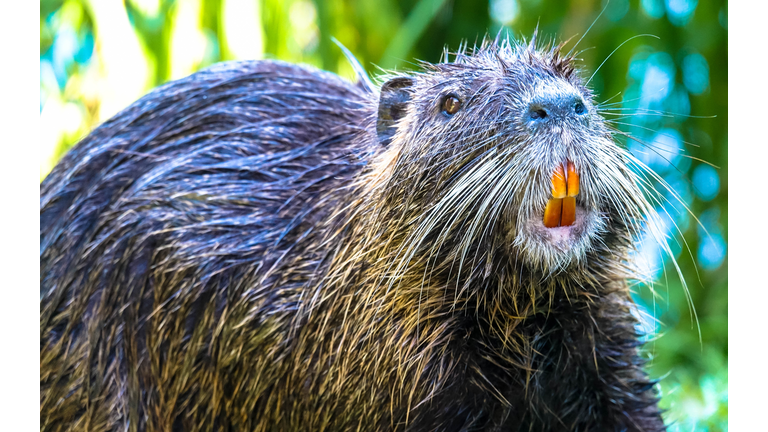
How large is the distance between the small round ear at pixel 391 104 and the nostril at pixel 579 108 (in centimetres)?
56

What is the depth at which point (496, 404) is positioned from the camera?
2098 millimetres

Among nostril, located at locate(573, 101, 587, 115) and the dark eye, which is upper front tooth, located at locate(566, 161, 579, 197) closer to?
nostril, located at locate(573, 101, 587, 115)

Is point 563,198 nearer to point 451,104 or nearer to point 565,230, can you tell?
point 565,230

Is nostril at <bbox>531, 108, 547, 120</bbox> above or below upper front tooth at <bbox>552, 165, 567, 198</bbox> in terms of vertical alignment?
above

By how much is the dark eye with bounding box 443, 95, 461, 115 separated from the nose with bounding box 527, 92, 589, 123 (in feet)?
0.77

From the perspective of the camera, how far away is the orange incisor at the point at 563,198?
1.73 metres

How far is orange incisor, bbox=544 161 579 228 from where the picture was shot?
173cm

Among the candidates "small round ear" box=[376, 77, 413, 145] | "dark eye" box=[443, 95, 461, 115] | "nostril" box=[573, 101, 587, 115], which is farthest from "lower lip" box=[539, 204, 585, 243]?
"small round ear" box=[376, 77, 413, 145]

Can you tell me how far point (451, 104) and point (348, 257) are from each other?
53cm

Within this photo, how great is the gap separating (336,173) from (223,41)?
4.43 ft

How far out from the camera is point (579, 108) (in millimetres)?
1780

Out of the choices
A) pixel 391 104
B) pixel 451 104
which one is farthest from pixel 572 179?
pixel 391 104
